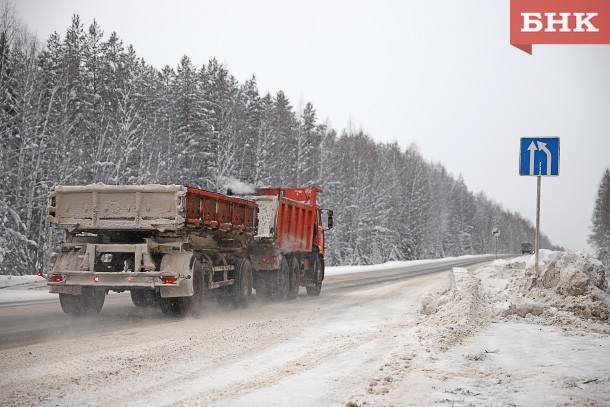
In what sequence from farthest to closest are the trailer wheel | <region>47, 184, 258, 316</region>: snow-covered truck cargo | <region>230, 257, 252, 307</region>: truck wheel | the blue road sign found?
<region>230, 257, 252, 307</region>: truck wheel
the blue road sign
the trailer wheel
<region>47, 184, 258, 316</region>: snow-covered truck cargo

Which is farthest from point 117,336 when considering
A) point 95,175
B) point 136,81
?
point 136,81

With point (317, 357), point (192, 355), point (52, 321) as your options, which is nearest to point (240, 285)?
point (52, 321)

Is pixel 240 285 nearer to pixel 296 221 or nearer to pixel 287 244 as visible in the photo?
pixel 287 244

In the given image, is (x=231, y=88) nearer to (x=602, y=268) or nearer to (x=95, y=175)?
(x=95, y=175)

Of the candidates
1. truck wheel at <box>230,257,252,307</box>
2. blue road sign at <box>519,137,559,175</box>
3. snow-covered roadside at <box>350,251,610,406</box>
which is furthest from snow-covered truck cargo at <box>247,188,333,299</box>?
blue road sign at <box>519,137,559,175</box>

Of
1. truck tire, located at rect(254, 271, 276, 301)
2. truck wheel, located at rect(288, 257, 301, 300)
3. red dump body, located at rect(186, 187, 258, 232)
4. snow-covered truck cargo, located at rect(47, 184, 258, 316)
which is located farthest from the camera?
truck wheel, located at rect(288, 257, 301, 300)

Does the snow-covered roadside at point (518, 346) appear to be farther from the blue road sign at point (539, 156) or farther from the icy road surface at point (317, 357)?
the blue road sign at point (539, 156)

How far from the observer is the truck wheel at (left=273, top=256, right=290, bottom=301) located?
14.8 meters

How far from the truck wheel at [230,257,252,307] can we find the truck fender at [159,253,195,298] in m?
2.70

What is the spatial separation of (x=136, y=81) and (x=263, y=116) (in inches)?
553

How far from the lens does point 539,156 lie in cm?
1190

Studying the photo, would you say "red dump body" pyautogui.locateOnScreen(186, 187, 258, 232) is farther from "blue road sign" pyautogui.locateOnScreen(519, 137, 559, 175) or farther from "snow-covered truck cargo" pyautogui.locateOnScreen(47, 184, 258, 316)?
"blue road sign" pyautogui.locateOnScreen(519, 137, 559, 175)

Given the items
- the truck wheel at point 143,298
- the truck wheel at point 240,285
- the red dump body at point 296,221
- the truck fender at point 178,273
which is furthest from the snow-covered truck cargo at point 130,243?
the red dump body at point 296,221

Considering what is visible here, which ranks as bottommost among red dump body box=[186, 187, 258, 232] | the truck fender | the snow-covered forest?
the truck fender
